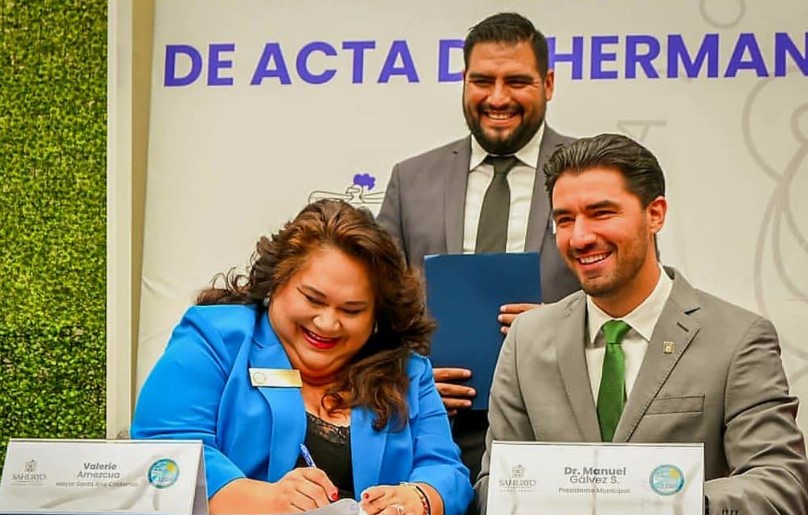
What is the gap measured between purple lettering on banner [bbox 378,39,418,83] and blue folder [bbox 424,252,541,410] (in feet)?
2.11

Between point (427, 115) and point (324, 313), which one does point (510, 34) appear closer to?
point (427, 115)

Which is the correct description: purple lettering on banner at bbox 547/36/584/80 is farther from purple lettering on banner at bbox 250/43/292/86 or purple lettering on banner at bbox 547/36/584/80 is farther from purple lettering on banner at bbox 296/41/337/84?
purple lettering on banner at bbox 250/43/292/86

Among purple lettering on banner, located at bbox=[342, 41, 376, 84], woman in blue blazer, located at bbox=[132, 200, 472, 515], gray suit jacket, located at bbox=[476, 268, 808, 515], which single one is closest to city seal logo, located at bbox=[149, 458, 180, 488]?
woman in blue blazer, located at bbox=[132, 200, 472, 515]

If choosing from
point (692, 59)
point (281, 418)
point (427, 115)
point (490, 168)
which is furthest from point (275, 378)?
point (692, 59)

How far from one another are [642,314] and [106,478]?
1257mm

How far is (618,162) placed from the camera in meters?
2.71

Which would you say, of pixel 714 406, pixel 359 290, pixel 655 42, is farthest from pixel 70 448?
pixel 655 42

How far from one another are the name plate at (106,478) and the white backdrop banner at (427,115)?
1429mm

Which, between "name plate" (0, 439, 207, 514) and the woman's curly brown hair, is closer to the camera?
"name plate" (0, 439, 207, 514)

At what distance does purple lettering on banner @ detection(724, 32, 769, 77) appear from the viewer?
3211 millimetres

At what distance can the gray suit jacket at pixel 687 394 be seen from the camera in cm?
232

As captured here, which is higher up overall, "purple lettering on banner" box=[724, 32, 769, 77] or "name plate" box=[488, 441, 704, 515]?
"purple lettering on banner" box=[724, 32, 769, 77]

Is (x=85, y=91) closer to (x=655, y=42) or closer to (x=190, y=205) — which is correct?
(x=190, y=205)

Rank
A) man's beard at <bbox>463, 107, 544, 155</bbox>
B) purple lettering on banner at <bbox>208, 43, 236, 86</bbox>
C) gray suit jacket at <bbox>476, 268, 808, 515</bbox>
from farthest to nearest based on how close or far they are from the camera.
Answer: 1. purple lettering on banner at <bbox>208, 43, 236, 86</bbox>
2. man's beard at <bbox>463, 107, 544, 155</bbox>
3. gray suit jacket at <bbox>476, 268, 808, 515</bbox>
